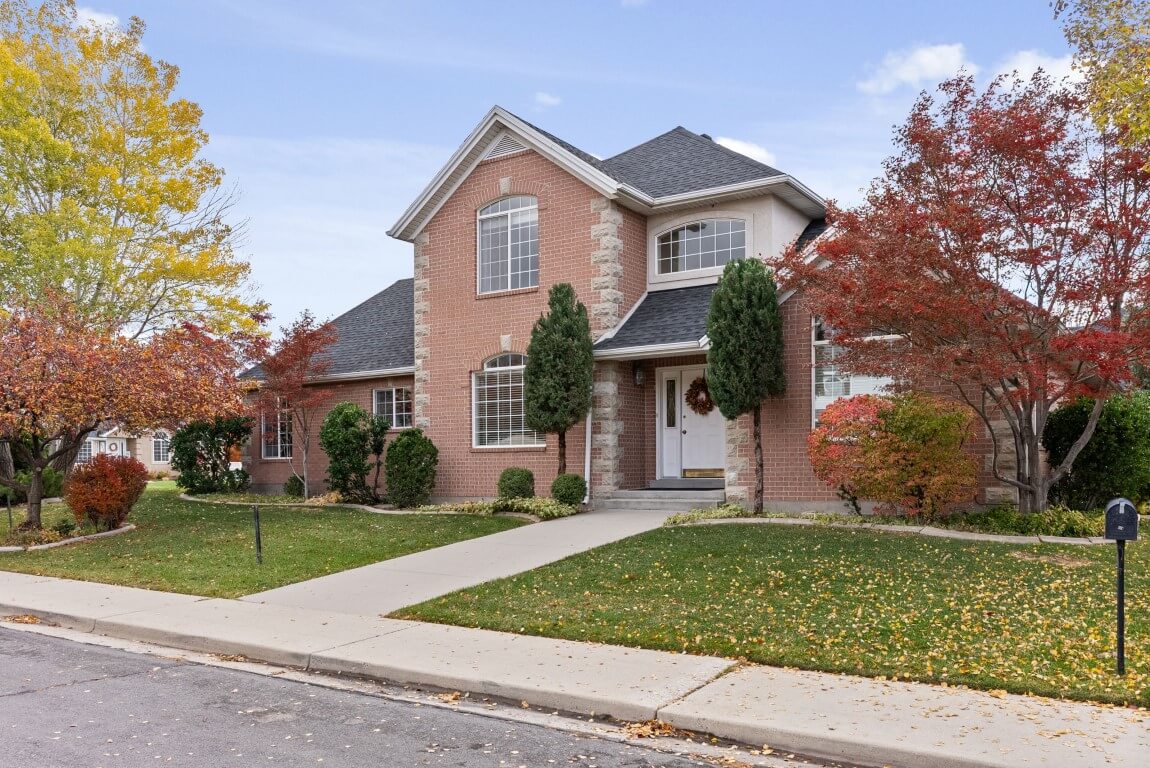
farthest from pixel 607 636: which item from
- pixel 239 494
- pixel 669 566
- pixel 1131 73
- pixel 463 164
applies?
pixel 239 494

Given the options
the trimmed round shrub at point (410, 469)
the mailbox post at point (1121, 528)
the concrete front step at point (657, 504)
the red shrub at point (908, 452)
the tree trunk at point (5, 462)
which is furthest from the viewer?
the tree trunk at point (5, 462)

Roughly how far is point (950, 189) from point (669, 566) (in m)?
5.94

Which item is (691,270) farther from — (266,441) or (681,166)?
(266,441)

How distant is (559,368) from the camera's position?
16359 mm

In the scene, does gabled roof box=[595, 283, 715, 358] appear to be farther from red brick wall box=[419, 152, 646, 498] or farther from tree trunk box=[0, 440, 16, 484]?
tree trunk box=[0, 440, 16, 484]

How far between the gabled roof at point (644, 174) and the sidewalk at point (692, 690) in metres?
10.8

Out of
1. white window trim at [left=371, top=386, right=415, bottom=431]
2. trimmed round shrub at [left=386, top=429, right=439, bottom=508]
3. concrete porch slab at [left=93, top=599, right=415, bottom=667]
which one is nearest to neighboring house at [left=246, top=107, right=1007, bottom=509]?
white window trim at [left=371, top=386, right=415, bottom=431]

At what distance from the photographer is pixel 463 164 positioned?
1908cm

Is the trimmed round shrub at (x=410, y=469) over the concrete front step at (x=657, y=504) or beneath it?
over

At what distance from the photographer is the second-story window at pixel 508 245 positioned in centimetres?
1842

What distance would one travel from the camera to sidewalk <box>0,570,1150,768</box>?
204 inches

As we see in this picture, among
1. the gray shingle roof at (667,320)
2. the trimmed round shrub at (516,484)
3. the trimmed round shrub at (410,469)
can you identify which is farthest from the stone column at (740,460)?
the trimmed round shrub at (410,469)

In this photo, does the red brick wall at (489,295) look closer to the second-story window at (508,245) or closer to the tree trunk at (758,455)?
the second-story window at (508,245)

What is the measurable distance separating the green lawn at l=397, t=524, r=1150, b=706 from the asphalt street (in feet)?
6.68
